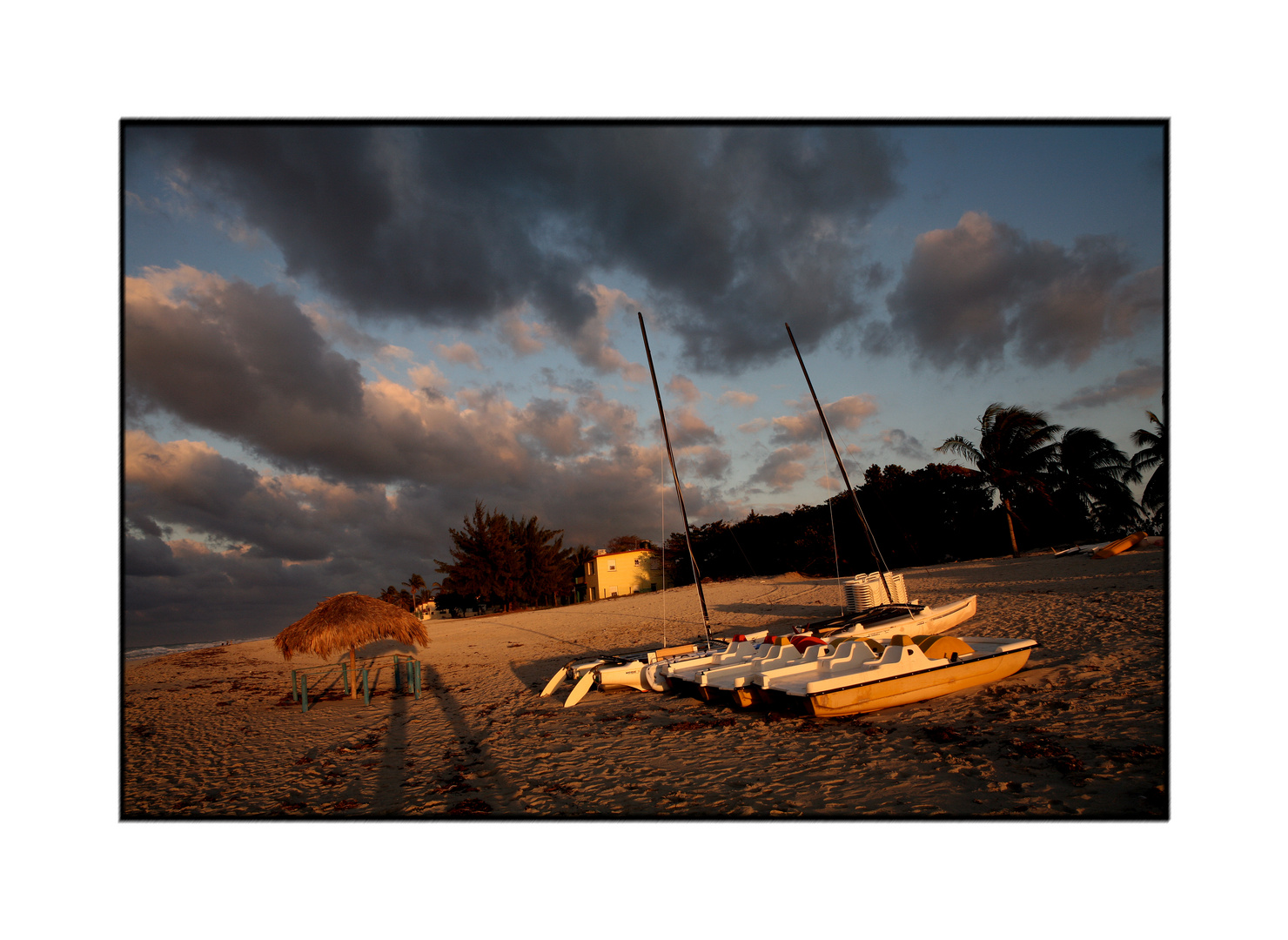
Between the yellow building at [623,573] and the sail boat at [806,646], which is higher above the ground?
the sail boat at [806,646]

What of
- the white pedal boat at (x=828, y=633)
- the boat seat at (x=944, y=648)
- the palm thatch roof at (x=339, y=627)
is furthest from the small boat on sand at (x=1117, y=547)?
the palm thatch roof at (x=339, y=627)

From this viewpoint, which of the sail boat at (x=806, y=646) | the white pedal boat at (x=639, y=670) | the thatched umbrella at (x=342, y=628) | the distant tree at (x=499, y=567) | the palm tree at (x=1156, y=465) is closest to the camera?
the palm tree at (x=1156, y=465)

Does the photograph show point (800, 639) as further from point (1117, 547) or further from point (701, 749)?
point (1117, 547)

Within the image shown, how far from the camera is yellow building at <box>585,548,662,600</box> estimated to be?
150 feet

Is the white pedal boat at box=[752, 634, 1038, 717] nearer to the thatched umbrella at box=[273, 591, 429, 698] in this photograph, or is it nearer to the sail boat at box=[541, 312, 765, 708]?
the sail boat at box=[541, 312, 765, 708]

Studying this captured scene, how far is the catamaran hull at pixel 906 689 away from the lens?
707 centimetres

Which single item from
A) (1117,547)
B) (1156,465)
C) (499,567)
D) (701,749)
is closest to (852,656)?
(701,749)

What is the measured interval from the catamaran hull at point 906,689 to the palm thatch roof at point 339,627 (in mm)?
9222

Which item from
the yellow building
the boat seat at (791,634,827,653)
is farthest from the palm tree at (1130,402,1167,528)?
the yellow building

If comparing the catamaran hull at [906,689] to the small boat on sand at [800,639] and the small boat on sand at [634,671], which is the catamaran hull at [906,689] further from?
the small boat on sand at [634,671]

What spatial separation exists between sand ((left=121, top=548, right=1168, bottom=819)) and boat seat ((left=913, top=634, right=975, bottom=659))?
53 cm

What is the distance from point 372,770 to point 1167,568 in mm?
8263

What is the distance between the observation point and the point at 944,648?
7750 mm

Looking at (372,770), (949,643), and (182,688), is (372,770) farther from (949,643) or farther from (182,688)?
(182,688)
